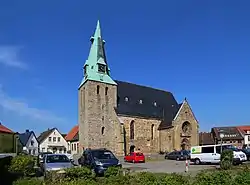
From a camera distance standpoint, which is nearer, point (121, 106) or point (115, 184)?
point (115, 184)

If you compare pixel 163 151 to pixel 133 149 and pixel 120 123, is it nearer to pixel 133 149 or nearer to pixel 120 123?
pixel 133 149

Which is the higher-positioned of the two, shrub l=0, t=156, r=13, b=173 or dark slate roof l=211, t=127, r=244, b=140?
shrub l=0, t=156, r=13, b=173

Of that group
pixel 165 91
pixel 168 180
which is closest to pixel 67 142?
pixel 165 91

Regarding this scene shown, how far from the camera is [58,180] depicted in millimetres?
14461

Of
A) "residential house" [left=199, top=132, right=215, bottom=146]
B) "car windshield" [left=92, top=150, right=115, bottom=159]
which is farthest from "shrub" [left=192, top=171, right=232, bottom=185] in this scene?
"residential house" [left=199, top=132, right=215, bottom=146]

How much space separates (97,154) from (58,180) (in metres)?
10.4

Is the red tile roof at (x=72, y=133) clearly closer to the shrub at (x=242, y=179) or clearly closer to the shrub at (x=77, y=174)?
the shrub at (x=77, y=174)

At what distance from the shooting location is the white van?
33.5 meters

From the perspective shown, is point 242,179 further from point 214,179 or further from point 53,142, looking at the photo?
point 53,142

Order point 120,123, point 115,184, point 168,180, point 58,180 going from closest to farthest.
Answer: point 168,180, point 115,184, point 58,180, point 120,123

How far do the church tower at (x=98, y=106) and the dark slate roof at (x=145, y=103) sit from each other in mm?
2695

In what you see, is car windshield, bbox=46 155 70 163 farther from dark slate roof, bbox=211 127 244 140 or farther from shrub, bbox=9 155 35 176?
dark slate roof, bbox=211 127 244 140

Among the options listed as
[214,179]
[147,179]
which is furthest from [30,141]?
[214,179]

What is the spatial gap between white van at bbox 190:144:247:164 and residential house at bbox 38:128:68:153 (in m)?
61.5
